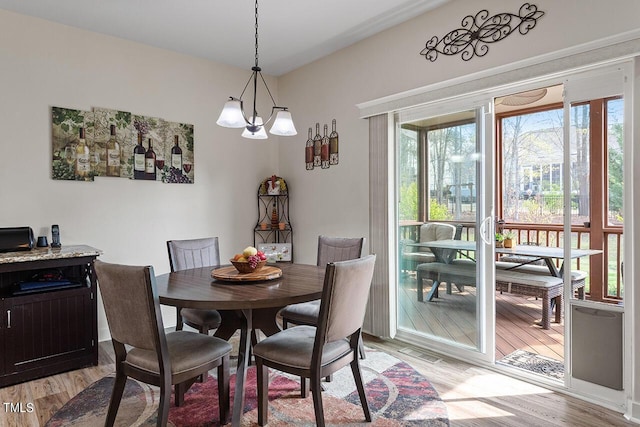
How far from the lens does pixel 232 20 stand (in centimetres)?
339

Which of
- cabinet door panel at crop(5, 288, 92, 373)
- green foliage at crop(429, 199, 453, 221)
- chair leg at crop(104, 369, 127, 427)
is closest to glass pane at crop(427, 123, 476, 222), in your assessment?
green foliage at crop(429, 199, 453, 221)

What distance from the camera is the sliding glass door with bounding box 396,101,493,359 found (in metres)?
3.06

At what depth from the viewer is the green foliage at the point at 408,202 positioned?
3.53 m

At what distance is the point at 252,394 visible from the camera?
8.46 feet

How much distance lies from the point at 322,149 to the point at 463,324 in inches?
87.1

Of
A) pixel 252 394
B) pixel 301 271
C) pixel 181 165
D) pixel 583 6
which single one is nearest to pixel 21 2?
pixel 181 165

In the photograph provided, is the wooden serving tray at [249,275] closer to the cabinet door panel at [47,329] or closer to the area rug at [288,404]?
the area rug at [288,404]

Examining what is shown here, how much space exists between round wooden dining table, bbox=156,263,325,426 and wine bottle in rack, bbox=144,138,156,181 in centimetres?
158

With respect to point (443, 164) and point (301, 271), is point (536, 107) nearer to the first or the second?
point (443, 164)

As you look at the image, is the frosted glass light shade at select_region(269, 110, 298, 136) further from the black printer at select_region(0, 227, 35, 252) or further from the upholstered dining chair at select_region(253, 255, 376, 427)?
the black printer at select_region(0, 227, 35, 252)

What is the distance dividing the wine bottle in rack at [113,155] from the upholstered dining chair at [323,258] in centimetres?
206

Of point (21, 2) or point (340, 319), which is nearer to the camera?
point (340, 319)

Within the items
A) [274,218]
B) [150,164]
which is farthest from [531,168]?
[150,164]

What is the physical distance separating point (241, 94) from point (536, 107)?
4188 mm
